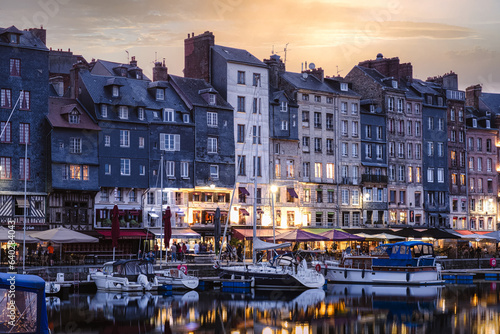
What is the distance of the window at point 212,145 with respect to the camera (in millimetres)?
70794

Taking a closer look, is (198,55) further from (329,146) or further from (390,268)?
(390,268)

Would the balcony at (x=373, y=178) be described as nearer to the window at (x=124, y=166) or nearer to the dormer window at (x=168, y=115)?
the dormer window at (x=168, y=115)

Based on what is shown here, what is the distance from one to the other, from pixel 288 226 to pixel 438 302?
28305 millimetres

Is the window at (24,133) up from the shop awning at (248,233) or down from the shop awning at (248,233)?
up

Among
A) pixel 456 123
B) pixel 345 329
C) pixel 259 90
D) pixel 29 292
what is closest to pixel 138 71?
pixel 259 90

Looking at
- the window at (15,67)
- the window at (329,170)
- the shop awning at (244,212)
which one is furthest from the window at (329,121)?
the window at (15,67)

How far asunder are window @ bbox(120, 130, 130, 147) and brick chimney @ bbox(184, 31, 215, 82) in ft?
38.3

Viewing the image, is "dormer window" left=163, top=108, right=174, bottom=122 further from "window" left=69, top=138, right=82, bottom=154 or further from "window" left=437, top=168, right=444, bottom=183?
"window" left=437, top=168, right=444, bottom=183

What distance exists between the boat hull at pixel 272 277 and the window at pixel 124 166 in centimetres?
1423

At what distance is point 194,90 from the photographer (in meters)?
72.0

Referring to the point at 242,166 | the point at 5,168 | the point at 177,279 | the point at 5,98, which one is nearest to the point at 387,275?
the point at 177,279

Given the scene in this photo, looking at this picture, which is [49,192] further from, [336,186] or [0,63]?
[336,186]

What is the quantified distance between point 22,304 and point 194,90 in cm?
4620

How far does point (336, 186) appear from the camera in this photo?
79.8m
